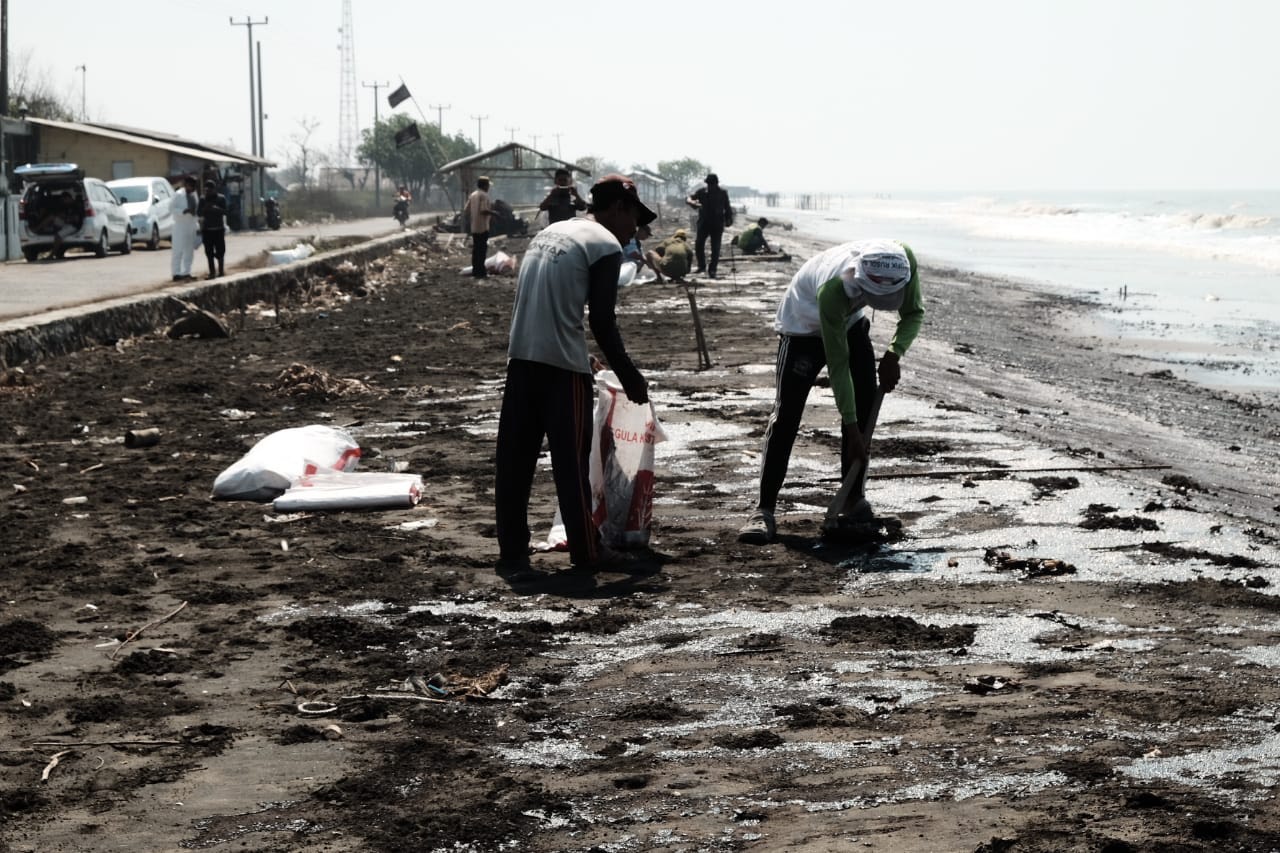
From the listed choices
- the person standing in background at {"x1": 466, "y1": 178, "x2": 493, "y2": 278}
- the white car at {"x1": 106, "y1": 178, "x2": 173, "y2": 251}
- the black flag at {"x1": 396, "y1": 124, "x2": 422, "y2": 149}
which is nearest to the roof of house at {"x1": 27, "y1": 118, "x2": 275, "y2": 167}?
the black flag at {"x1": 396, "y1": 124, "x2": 422, "y2": 149}

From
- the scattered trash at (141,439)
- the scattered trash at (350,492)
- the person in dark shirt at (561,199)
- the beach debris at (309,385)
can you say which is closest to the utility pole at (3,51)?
the person in dark shirt at (561,199)

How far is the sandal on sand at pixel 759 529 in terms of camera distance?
22.2 ft

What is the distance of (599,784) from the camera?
4027mm

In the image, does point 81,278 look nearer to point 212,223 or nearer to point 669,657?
point 212,223

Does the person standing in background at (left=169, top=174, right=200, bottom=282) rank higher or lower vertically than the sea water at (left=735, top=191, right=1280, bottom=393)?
higher

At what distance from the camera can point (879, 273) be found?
247 inches

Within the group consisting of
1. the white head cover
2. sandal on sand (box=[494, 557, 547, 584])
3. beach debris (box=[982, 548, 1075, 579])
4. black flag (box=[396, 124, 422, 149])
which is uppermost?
black flag (box=[396, 124, 422, 149])

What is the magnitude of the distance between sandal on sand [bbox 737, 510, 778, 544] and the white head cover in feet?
3.53

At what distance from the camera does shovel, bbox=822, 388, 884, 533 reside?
667 centimetres

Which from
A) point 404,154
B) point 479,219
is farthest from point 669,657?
point 404,154

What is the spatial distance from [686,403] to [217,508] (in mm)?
4037

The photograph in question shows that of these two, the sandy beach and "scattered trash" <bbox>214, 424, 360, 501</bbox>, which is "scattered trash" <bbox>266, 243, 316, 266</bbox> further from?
"scattered trash" <bbox>214, 424, 360, 501</bbox>

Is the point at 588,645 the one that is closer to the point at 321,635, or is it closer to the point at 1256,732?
the point at 321,635

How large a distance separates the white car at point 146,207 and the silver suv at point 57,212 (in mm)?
3487
